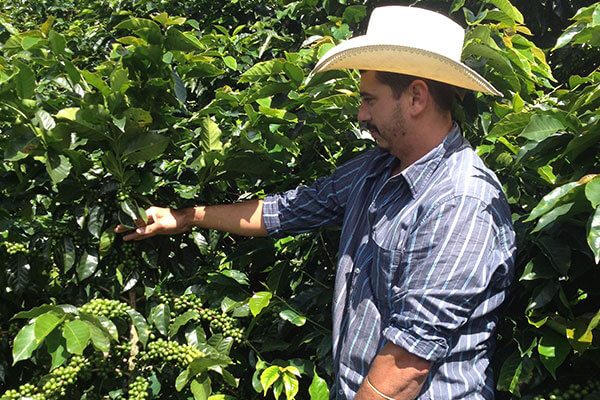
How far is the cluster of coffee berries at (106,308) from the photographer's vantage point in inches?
82.4

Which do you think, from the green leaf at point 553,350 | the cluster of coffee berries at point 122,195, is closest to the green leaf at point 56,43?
the cluster of coffee berries at point 122,195

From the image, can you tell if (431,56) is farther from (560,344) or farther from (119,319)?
(119,319)

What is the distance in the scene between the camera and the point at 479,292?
1.68 meters

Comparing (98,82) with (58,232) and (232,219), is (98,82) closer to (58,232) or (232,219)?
(58,232)

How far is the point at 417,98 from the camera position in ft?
6.24

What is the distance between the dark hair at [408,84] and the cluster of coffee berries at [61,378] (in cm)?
141

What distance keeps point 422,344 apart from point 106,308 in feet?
3.68

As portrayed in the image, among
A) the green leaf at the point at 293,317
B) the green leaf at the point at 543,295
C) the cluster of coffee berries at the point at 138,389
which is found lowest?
the cluster of coffee berries at the point at 138,389

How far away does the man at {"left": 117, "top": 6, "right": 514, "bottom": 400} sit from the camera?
168cm

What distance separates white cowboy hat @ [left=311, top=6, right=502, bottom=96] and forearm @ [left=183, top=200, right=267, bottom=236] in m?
0.68

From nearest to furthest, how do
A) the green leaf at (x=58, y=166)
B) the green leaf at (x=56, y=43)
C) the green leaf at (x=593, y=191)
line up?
1. the green leaf at (x=593, y=191)
2. the green leaf at (x=58, y=166)
3. the green leaf at (x=56, y=43)

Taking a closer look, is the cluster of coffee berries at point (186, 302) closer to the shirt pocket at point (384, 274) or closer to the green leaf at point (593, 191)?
the shirt pocket at point (384, 274)

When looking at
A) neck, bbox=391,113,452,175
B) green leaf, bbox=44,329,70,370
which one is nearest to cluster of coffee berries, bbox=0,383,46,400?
green leaf, bbox=44,329,70,370

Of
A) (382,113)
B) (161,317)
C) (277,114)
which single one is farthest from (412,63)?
(161,317)
